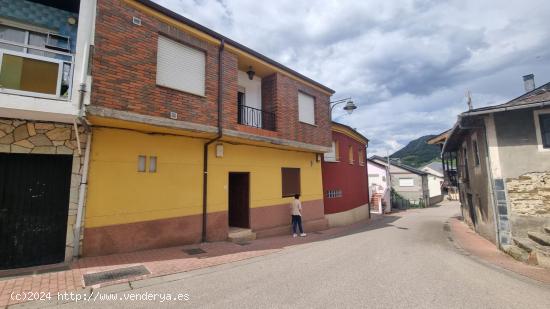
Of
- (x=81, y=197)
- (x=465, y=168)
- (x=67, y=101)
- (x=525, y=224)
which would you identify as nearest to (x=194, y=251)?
(x=81, y=197)

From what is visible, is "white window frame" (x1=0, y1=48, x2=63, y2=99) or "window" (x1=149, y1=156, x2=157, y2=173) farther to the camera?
"window" (x1=149, y1=156, x2=157, y2=173)

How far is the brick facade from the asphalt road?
14.1 feet

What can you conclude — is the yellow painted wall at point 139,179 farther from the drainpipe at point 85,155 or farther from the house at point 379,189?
the house at point 379,189

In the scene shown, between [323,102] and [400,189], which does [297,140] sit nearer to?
[323,102]

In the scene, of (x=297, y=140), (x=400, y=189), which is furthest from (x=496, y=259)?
(x=400, y=189)

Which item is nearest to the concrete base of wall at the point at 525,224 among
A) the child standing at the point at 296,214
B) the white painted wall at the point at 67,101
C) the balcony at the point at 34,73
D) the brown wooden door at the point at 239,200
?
the child standing at the point at 296,214

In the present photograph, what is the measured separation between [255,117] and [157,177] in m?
4.92

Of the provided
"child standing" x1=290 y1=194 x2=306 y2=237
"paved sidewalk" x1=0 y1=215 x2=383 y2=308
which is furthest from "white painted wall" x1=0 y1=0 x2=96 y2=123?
"child standing" x1=290 y1=194 x2=306 y2=237

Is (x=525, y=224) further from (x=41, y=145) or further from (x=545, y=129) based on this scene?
(x=41, y=145)

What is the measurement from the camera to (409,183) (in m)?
41.2

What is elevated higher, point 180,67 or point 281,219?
point 180,67

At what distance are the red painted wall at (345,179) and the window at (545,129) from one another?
8.79m

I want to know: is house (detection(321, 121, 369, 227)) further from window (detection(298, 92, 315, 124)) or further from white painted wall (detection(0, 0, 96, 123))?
white painted wall (detection(0, 0, 96, 123))

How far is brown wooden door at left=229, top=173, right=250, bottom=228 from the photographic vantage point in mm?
10625
